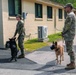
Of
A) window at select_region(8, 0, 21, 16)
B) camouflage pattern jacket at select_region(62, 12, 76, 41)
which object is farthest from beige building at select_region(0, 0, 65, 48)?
camouflage pattern jacket at select_region(62, 12, 76, 41)

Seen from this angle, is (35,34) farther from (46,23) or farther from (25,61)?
(25,61)

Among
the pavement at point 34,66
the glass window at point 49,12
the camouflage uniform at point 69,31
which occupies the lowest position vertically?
the pavement at point 34,66

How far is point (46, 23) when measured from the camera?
23.6 metres

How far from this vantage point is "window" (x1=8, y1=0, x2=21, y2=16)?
1546cm

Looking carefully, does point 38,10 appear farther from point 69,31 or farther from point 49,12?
point 69,31

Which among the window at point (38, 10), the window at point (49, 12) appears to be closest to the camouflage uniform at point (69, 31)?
the window at point (38, 10)

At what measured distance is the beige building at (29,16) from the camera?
14422 millimetres

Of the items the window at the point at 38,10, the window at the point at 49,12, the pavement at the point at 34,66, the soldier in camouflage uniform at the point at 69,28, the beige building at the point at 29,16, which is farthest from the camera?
the window at the point at 49,12

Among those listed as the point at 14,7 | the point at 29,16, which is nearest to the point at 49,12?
the point at 29,16

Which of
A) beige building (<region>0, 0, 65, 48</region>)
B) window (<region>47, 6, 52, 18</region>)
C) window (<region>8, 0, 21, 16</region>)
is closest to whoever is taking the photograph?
beige building (<region>0, 0, 65, 48</region>)

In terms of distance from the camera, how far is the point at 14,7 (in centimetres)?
1588

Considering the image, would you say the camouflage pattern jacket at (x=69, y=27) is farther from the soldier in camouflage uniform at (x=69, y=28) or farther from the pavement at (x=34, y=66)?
the pavement at (x=34, y=66)

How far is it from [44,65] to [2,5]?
234 inches

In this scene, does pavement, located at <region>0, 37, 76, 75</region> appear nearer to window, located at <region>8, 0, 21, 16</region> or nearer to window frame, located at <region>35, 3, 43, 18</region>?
window, located at <region>8, 0, 21, 16</region>
